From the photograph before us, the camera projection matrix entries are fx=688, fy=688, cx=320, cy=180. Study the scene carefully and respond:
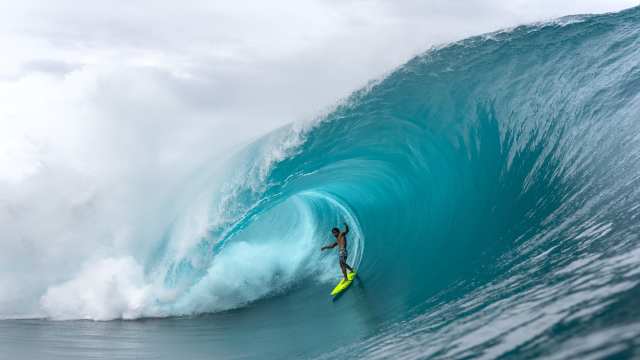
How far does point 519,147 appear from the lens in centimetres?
1070

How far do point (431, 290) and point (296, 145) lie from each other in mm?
5483

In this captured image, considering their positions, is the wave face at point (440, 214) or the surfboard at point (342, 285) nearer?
the wave face at point (440, 214)

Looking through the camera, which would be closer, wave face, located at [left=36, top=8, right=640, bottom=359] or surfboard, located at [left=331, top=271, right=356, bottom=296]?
wave face, located at [left=36, top=8, right=640, bottom=359]

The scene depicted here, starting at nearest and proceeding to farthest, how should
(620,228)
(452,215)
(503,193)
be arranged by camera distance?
1. (620,228)
2. (503,193)
3. (452,215)

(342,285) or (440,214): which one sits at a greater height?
(440,214)

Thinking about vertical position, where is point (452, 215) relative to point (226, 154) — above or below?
below

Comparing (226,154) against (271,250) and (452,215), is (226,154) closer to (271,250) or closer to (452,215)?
(271,250)

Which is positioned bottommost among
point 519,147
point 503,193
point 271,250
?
point 503,193

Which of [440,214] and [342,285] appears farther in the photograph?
[440,214]

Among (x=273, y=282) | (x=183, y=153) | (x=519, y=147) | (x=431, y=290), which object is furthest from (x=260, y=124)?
(x=431, y=290)

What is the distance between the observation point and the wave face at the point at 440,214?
238 inches

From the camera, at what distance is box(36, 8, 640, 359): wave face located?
6.04 m

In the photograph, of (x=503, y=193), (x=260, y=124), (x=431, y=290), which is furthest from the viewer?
(x=260, y=124)

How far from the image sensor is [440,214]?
12008 mm
